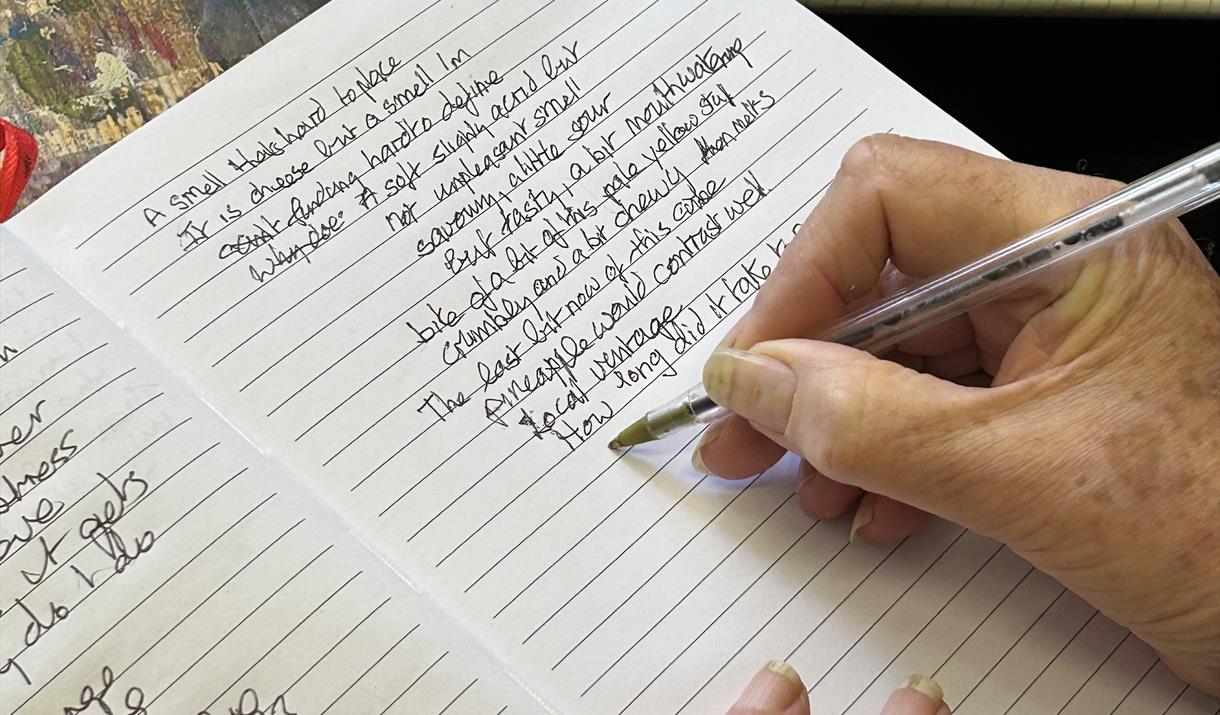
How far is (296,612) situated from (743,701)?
205mm

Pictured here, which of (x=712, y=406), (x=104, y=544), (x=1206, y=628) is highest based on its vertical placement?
(x=104, y=544)

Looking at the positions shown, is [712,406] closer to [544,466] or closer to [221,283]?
[544,466]

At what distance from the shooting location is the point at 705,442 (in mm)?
501

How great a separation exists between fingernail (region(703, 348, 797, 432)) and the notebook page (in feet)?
0.54

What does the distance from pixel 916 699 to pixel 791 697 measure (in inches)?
2.2

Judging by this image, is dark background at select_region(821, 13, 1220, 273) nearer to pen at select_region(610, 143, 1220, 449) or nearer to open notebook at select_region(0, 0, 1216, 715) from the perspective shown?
open notebook at select_region(0, 0, 1216, 715)

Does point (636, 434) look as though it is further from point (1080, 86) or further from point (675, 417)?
point (1080, 86)

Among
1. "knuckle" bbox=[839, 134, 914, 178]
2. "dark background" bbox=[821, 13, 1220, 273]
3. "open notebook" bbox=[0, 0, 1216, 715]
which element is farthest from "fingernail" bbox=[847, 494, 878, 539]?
"dark background" bbox=[821, 13, 1220, 273]

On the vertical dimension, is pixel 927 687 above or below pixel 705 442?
below

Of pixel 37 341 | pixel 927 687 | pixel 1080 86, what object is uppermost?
pixel 37 341

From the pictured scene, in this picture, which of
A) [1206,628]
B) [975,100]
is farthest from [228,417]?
[975,100]

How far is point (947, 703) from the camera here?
0.47 meters

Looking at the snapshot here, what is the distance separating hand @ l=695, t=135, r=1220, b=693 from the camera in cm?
41

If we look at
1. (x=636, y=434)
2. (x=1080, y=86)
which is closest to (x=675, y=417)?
(x=636, y=434)
